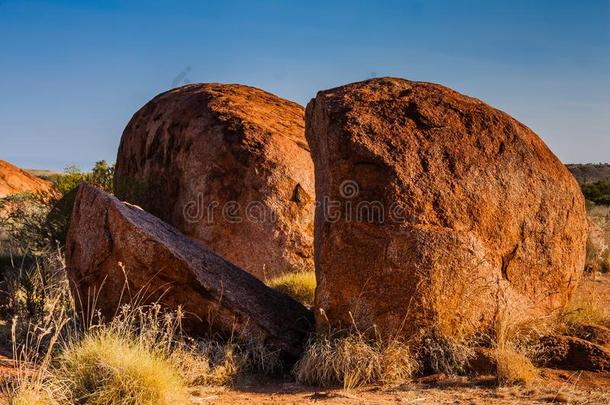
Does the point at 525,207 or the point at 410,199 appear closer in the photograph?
the point at 410,199

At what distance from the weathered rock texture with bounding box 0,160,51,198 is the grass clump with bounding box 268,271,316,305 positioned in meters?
20.4

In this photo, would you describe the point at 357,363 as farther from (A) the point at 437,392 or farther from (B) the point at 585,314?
(B) the point at 585,314

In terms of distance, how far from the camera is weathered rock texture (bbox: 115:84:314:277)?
1012 cm

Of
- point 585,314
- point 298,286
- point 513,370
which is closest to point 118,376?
point 513,370

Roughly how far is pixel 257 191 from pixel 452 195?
4.36 meters

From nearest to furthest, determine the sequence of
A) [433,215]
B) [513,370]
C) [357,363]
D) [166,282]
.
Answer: [513,370] < [357,363] < [433,215] < [166,282]

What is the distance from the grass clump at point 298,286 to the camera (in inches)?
354

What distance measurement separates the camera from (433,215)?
607 centimetres

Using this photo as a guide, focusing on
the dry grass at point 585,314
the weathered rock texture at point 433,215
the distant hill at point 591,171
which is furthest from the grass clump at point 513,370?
the distant hill at point 591,171

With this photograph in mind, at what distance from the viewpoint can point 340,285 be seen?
19.7 ft

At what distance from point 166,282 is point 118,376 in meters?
1.71

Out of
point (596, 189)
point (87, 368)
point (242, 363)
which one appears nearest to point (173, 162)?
point (242, 363)

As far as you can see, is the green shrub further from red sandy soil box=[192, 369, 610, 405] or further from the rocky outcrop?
the rocky outcrop

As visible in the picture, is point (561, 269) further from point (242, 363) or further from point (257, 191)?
point (257, 191)
